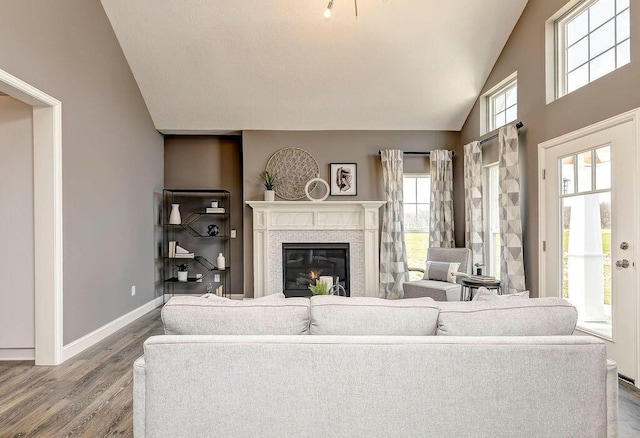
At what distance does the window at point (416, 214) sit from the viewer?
19.8 feet

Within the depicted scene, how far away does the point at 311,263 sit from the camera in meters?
5.82

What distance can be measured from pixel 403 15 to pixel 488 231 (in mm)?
2979

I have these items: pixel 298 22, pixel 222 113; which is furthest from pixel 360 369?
pixel 222 113

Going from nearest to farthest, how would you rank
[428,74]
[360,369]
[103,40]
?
[360,369] < [103,40] < [428,74]

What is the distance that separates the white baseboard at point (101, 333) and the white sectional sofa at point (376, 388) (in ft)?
7.50

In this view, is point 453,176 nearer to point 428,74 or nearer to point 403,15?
point 428,74

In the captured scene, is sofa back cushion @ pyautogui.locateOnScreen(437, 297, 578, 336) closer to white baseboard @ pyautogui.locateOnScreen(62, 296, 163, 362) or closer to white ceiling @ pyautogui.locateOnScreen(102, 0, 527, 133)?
white baseboard @ pyautogui.locateOnScreen(62, 296, 163, 362)

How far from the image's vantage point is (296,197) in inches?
232

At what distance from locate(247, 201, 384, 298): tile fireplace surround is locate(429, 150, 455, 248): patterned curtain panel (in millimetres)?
833

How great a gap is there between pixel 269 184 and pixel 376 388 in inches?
171

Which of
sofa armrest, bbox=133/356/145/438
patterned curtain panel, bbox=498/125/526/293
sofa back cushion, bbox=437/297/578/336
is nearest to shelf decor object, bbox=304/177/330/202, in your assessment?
patterned curtain panel, bbox=498/125/526/293

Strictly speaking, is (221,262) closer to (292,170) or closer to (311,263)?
(311,263)

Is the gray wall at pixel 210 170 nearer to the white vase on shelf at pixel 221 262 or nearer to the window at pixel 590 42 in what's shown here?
the white vase on shelf at pixel 221 262

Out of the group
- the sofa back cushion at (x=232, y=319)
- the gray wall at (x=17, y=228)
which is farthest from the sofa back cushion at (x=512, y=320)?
the gray wall at (x=17, y=228)
